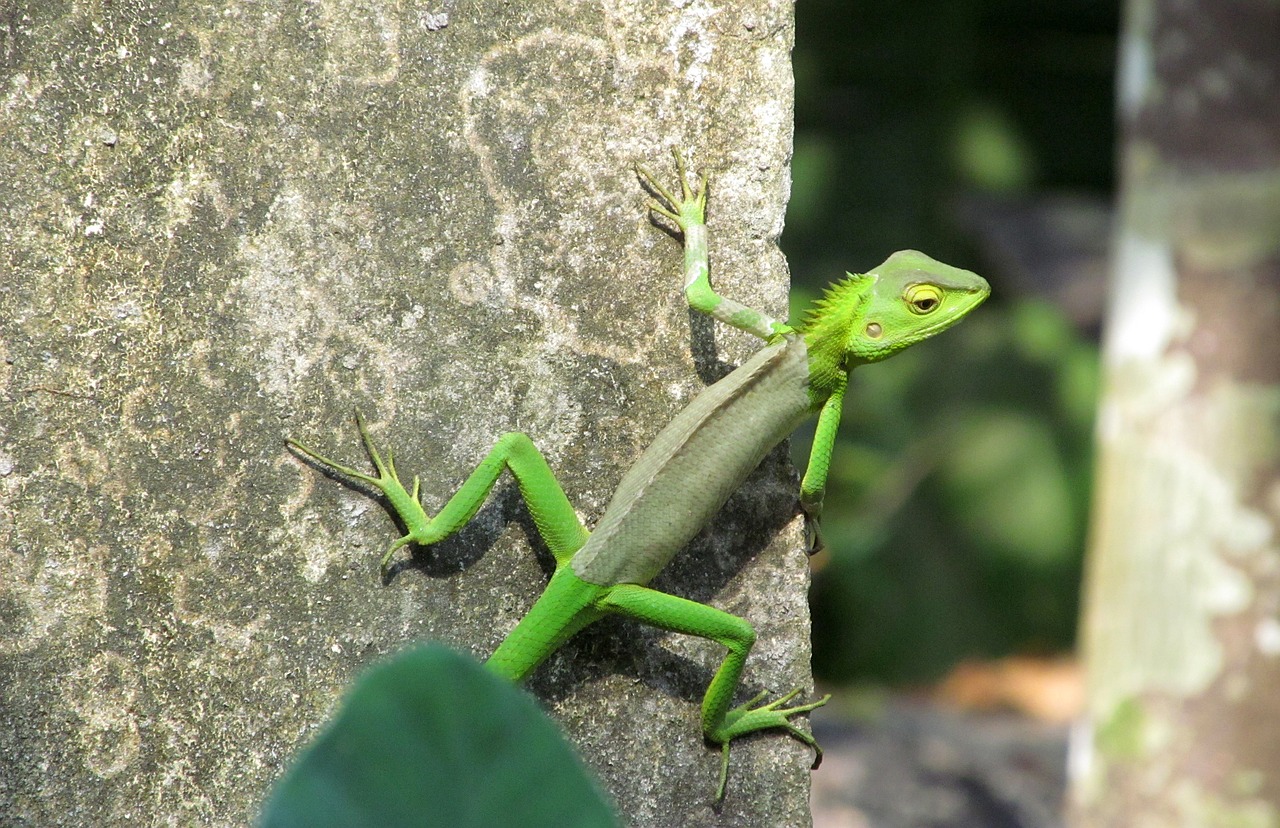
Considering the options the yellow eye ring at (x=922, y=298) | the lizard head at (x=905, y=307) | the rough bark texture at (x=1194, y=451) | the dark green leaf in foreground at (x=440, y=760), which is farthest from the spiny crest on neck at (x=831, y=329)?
the rough bark texture at (x=1194, y=451)

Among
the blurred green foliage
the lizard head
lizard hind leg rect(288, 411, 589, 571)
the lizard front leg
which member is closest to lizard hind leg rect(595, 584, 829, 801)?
lizard hind leg rect(288, 411, 589, 571)

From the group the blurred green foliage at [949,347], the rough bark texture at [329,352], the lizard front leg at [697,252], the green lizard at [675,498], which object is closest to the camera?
the rough bark texture at [329,352]

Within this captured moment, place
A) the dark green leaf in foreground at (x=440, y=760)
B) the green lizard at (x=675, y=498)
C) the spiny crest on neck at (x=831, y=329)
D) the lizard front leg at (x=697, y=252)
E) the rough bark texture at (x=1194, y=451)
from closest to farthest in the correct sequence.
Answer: the dark green leaf in foreground at (x=440, y=760)
the green lizard at (x=675, y=498)
the lizard front leg at (x=697, y=252)
the spiny crest on neck at (x=831, y=329)
the rough bark texture at (x=1194, y=451)

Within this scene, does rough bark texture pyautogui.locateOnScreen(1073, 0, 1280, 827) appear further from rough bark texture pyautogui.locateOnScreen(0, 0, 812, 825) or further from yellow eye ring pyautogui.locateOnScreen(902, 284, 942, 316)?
rough bark texture pyautogui.locateOnScreen(0, 0, 812, 825)

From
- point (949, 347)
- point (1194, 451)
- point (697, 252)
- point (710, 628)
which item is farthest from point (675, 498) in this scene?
point (949, 347)

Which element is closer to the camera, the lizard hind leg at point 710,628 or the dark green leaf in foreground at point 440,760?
the dark green leaf in foreground at point 440,760

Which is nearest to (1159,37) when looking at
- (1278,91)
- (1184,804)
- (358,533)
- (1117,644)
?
(1278,91)

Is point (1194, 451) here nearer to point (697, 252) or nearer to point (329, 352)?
point (697, 252)

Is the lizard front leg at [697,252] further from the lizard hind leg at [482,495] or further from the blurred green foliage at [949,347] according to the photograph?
the blurred green foliage at [949,347]
